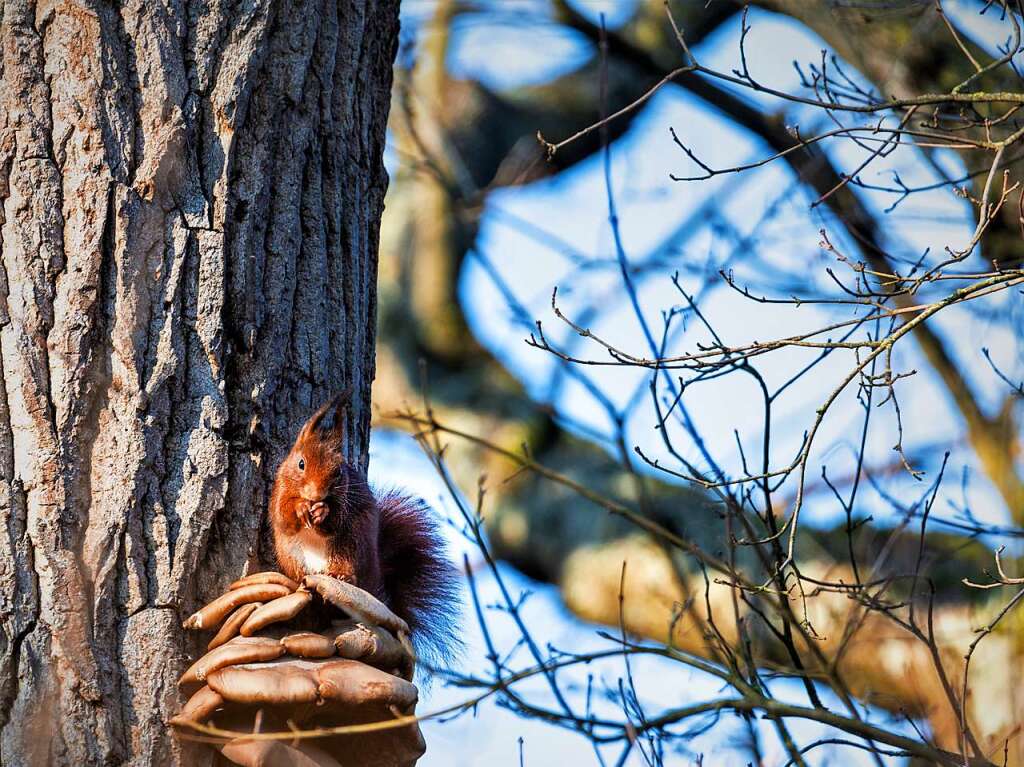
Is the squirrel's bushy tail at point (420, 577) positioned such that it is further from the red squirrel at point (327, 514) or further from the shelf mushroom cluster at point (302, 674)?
the shelf mushroom cluster at point (302, 674)

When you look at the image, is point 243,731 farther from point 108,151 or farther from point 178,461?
point 108,151

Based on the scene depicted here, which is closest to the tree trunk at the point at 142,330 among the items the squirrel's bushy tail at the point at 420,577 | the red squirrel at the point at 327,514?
the red squirrel at the point at 327,514

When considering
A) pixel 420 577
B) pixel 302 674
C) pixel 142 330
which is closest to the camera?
pixel 302 674

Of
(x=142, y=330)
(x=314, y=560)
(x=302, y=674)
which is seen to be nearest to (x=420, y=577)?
(x=314, y=560)

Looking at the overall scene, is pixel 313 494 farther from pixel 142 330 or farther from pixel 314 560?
pixel 142 330

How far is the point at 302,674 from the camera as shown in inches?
51.4

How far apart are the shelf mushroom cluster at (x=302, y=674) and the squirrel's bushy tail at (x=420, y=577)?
0.94 ft

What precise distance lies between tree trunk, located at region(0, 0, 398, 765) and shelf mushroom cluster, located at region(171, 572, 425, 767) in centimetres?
10

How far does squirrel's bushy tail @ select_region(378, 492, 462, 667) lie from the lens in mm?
1761

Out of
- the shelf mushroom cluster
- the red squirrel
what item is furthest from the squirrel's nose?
the shelf mushroom cluster

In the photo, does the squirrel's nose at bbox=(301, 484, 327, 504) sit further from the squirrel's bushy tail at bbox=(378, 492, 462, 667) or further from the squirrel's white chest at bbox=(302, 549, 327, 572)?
the squirrel's bushy tail at bbox=(378, 492, 462, 667)

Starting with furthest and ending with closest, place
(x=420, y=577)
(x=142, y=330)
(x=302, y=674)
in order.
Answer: (x=420, y=577)
(x=142, y=330)
(x=302, y=674)

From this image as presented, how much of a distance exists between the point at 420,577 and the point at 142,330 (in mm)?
598

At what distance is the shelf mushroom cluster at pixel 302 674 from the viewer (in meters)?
1.30
